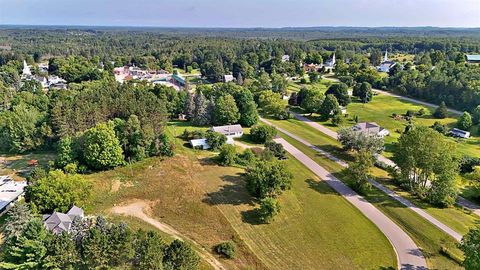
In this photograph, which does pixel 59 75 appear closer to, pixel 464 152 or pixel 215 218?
pixel 215 218

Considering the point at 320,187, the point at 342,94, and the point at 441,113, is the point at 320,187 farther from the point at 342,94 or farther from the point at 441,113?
the point at 441,113

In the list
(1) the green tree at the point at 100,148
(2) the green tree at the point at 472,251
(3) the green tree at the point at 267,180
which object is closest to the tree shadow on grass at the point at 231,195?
(3) the green tree at the point at 267,180

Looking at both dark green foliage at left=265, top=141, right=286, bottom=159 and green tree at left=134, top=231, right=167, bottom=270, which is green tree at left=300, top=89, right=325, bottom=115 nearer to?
dark green foliage at left=265, top=141, right=286, bottom=159

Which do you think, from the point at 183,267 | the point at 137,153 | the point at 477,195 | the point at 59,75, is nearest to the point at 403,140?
the point at 477,195

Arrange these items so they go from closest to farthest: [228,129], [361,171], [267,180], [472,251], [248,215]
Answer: [472,251], [248,215], [267,180], [361,171], [228,129]

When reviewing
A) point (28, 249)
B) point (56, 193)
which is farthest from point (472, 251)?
point (56, 193)
